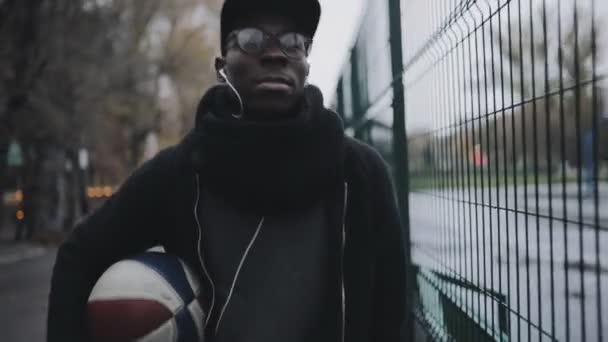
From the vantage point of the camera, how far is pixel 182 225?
76.5 inches

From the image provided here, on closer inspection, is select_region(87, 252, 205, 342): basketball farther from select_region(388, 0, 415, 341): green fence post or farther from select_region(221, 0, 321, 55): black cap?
select_region(388, 0, 415, 341): green fence post

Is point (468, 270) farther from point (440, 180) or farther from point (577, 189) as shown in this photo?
point (577, 189)

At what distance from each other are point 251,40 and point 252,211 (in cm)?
47

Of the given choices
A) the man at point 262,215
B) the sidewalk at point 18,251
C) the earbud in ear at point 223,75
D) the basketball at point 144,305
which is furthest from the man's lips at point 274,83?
the sidewalk at point 18,251

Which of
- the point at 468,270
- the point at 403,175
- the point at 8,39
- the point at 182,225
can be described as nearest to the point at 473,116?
the point at 468,270

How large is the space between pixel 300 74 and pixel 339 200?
0.37m

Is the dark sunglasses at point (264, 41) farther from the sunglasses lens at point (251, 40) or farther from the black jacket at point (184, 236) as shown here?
the black jacket at point (184, 236)

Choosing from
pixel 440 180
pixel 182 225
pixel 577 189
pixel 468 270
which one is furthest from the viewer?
pixel 440 180

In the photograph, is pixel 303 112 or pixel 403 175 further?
pixel 403 175

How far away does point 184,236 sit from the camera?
1.95 metres

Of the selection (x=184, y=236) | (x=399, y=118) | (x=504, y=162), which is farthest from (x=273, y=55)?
(x=399, y=118)

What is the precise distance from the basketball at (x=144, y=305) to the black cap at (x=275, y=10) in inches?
27.7

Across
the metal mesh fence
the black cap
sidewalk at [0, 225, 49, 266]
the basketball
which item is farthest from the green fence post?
sidewalk at [0, 225, 49, 266]

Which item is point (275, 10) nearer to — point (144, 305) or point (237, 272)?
point (237, 272)
